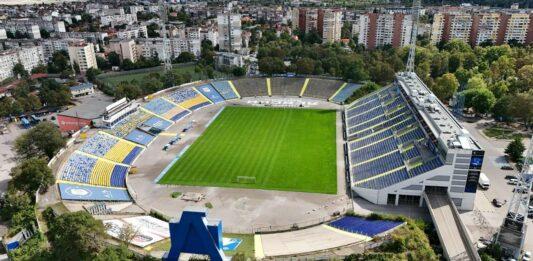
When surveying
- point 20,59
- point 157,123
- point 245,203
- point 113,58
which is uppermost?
point 20,59

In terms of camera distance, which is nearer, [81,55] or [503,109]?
[503,109]

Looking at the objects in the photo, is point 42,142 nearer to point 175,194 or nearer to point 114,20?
point 175,194

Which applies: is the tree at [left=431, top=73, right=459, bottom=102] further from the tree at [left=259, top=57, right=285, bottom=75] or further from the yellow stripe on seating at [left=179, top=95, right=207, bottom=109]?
the yellow stripe on seating at [left=179, top=95, right=207, bottom=109]

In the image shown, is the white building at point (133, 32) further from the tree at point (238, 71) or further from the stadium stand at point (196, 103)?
the stadium stand at point (196, 103)

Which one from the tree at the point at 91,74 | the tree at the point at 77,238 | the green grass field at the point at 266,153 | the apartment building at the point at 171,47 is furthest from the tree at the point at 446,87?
the tree at the point at 91,74

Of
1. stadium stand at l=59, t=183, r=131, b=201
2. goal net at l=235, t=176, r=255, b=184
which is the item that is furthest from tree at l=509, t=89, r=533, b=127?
stadium stand at l=59, t=183, r=131, b=201

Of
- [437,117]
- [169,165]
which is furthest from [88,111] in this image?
[437,117]
